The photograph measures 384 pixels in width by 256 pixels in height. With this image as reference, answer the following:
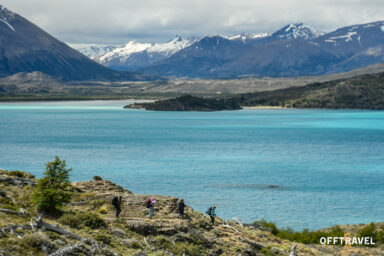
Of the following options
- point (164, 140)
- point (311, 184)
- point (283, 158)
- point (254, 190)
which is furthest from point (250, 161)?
point (164, 140)

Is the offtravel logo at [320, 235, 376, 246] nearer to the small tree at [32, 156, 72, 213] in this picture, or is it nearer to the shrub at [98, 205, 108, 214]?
the shrub at [98, 205, 108, 214]

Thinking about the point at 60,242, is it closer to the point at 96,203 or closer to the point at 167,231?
the point at 167,231

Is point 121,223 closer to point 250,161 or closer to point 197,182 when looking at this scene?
point 197,182

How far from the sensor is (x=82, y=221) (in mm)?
26891

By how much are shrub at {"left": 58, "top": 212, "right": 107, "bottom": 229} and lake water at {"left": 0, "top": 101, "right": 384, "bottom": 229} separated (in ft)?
80.1

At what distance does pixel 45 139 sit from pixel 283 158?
5955 centimetres

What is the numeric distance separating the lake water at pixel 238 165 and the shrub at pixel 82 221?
2441 centimetres

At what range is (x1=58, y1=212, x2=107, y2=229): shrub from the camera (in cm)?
2667

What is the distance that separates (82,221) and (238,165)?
199ft

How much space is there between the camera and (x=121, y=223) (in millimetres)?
28547

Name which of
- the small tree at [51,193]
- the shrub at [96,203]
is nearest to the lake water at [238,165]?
the shrub at [96,203]

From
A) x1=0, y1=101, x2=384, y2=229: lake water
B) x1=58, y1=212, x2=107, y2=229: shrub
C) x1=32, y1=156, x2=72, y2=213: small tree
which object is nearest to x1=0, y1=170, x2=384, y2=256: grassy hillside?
x1=58, y1=212, x2=107, y2=229: shrub

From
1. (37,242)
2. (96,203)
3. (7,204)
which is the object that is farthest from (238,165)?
(37,242)

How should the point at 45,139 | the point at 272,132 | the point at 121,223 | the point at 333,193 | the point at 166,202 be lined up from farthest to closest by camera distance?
the point at 272,132 → the point at 45,139 → the point at 333,193 → the point at 166,202 → the point at 121,223
